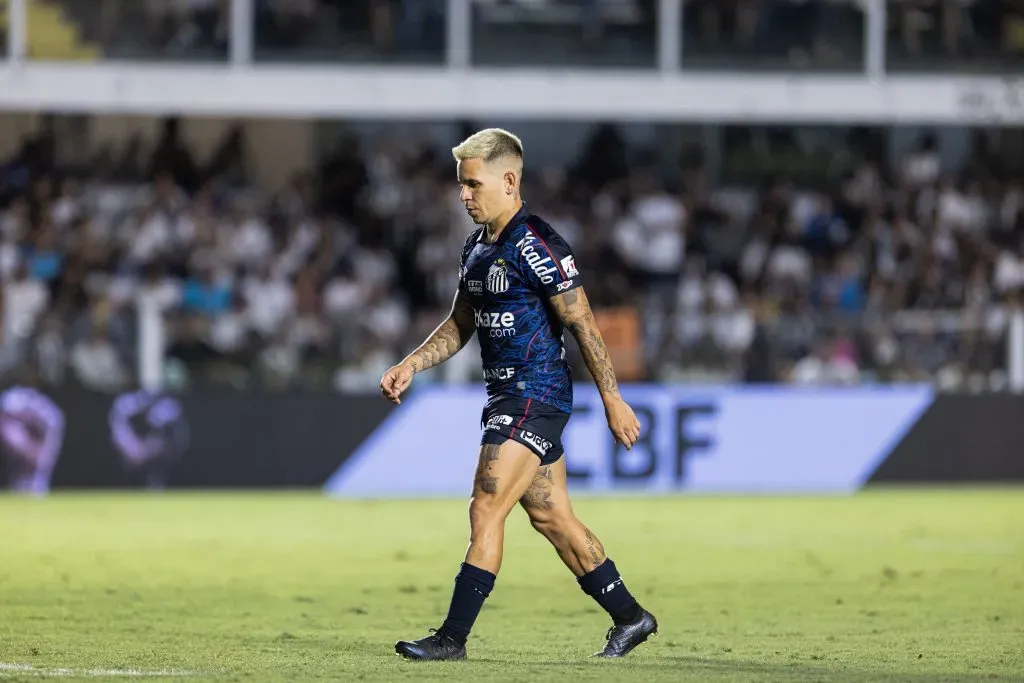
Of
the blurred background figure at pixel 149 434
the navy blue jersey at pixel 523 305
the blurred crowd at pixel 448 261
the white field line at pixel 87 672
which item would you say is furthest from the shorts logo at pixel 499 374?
the blurred background figure at pixel 149 434

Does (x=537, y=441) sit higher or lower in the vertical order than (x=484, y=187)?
lower

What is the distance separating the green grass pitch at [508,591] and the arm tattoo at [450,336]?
1.27 metres

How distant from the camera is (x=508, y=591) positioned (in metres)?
10.4

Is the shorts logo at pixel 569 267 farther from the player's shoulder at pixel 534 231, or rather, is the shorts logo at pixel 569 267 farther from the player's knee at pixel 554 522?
the player's knee at pixel 554 522

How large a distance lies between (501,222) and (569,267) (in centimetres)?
35

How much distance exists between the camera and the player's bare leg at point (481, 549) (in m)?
7.25

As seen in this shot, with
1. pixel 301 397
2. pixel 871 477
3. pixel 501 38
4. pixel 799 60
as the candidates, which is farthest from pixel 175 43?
pixel 871 477

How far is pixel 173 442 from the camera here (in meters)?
18.2

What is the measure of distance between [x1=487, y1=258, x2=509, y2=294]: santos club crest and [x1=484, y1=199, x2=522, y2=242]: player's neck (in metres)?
0.14

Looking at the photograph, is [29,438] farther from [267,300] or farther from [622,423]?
[622,423]

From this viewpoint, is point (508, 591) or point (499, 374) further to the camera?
point (508, 591)

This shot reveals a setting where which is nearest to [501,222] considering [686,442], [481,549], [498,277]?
[498,277]

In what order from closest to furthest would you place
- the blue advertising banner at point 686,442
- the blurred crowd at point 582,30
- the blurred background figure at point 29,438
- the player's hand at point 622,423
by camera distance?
the player's hand at point 622,423, the blurred background figure at point 29,438, the blue advertising banner at point 686,442, the blurred crowd at point 582,30

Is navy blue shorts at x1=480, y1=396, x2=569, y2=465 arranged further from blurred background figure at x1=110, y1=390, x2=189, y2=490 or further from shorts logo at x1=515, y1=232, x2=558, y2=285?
blurred background figure at x1=110, y1=390, x2=189, y2=490
